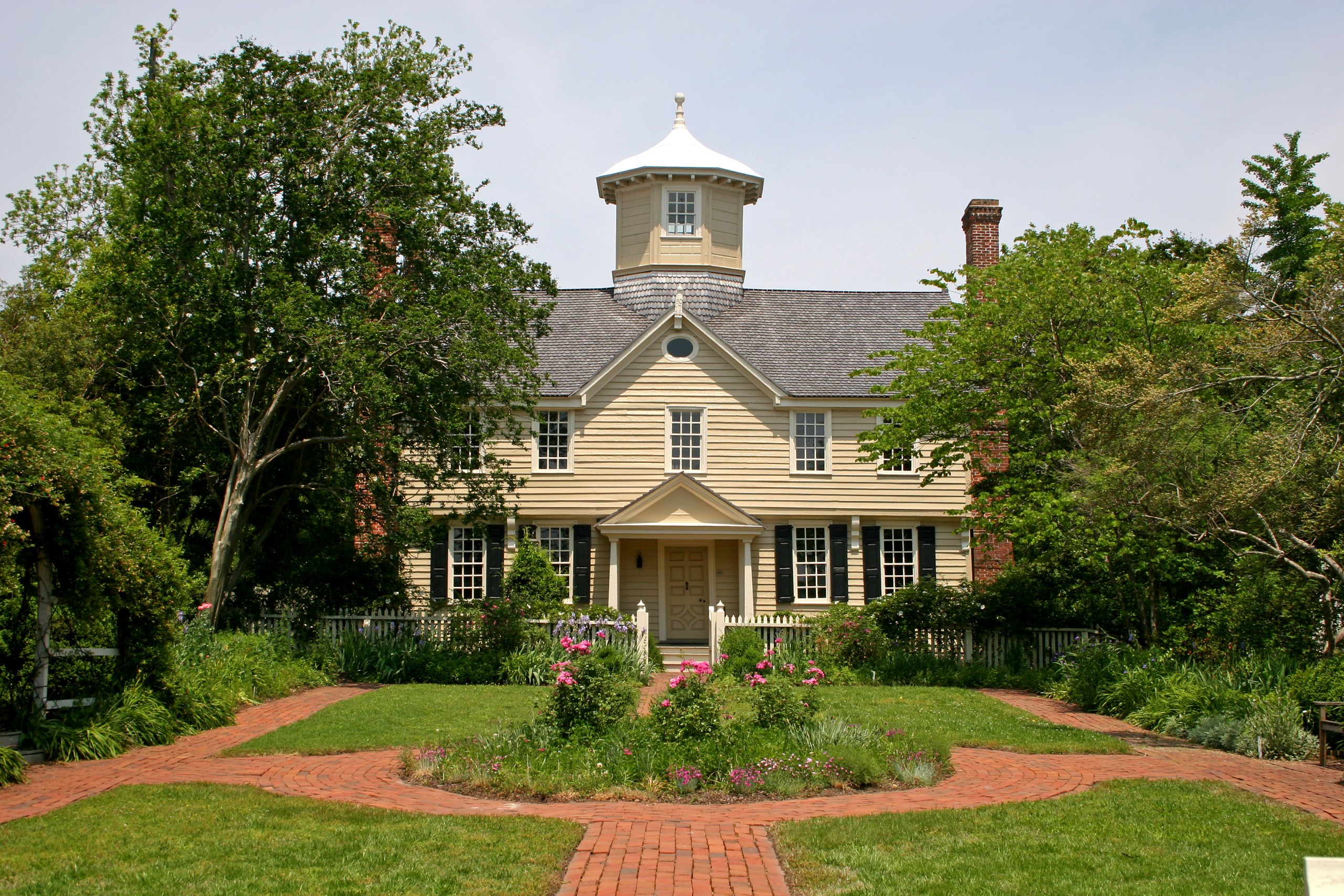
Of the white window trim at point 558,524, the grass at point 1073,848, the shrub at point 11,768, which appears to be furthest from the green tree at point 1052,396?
the shrub at point 11,768

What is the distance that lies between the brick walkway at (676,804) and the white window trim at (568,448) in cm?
1204

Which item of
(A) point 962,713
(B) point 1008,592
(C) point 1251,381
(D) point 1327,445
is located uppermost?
(C) point 1251,381

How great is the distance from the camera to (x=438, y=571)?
24.2 metres

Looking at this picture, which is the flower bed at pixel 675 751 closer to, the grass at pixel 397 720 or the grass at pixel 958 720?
the grass at pixel 958 720

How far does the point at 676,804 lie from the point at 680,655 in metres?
13.9

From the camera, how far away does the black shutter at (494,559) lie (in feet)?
78.8

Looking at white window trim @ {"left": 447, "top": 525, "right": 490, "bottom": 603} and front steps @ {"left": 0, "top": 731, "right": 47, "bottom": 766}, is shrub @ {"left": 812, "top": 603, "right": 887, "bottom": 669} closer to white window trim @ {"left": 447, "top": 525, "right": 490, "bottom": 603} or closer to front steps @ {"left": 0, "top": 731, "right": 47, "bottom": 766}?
white window trim @ {"left": 447, "top": 525, "right": 490, "bottom": 603}

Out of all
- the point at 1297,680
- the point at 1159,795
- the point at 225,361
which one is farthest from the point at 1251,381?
the point at 225,361

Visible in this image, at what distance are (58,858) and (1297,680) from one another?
39.5ft

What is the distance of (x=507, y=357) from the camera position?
18.3 metres

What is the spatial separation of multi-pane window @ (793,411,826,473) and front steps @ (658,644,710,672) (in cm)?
446

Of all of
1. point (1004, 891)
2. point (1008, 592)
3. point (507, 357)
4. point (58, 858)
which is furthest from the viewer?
point (1008, 592)

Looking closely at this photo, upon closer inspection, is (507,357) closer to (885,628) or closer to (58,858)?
(885,628)

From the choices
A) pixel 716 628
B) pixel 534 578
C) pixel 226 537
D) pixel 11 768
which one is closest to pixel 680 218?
pixel 534 578
